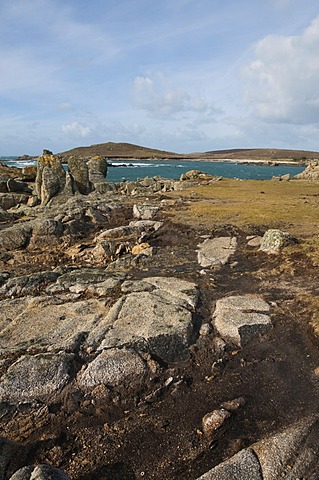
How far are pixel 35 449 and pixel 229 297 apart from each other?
7748 mm

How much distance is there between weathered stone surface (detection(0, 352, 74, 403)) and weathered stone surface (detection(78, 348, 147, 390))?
1.72ft

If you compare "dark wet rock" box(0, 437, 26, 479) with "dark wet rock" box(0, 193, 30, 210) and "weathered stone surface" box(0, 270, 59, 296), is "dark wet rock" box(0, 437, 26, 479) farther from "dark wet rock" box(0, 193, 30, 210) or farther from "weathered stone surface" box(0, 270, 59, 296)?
"dark wet rock" box(0, 193, 30, 210)

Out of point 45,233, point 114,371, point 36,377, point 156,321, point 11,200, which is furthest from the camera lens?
point 11,200

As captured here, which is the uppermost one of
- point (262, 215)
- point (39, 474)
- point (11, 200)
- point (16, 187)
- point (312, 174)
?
point (312, 174)

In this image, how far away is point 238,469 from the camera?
572cm

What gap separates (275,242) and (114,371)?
1156cm

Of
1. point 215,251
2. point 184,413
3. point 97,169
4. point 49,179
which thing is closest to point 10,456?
point 184,413

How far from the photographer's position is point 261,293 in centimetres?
1252

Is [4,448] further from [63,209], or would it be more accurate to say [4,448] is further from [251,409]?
[63,209]

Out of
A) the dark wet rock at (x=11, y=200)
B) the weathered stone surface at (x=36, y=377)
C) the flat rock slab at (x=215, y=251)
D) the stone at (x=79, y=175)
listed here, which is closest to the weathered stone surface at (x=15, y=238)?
the flat rock slab at (x=215, y=251)

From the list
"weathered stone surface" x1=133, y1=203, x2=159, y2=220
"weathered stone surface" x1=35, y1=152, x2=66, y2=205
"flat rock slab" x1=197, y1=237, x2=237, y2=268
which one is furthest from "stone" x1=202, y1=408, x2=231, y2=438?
"weathered stone surface" x1=35, y1=152, x2=66, y2=205

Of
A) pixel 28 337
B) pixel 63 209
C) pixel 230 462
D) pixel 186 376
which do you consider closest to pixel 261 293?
pixel 186 376

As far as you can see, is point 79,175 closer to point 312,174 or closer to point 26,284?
point 26,284

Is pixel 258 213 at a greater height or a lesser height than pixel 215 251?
greater
